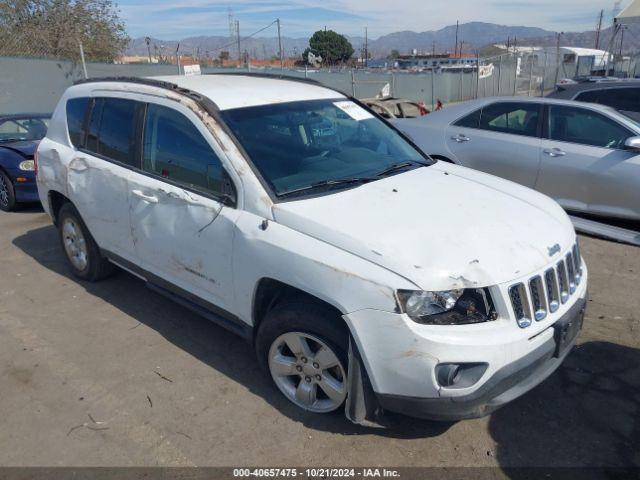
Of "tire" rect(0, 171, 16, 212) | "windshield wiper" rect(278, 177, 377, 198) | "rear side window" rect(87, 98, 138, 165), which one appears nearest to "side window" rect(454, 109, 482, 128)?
"windshield wiper" rect(278, 177, 377, 198)

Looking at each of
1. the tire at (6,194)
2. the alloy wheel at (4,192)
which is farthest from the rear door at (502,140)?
the alloy wheel at (4,192)

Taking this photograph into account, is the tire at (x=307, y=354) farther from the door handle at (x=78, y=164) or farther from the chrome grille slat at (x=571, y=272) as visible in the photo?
the door handle at (x=78, y=164)

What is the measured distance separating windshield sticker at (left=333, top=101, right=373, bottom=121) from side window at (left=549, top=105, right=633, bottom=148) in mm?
3062

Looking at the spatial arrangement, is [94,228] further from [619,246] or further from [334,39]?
[334,39]

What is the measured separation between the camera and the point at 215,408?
3.14 m

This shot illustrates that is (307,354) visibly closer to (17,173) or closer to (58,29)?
→ (17,173)

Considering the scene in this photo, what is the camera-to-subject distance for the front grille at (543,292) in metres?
2.54

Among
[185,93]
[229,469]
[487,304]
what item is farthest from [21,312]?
[487,304]

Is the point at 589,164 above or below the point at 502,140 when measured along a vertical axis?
below

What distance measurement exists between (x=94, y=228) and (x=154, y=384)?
1652 mm

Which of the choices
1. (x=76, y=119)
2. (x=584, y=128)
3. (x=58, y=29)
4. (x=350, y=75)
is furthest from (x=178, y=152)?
(x=58, y=29)

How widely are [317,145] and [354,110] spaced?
31.1 inches

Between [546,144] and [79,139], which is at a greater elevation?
[79,139]

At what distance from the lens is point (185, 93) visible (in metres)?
3.50
